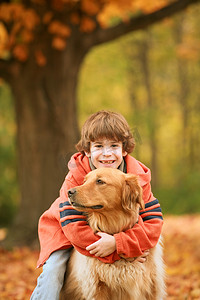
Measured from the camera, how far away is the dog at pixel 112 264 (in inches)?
114

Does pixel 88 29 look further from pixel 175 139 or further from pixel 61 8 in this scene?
pixel 175 139

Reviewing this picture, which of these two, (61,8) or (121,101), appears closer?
(61,8)

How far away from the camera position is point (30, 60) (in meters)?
7.29

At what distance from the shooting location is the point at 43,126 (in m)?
7.42

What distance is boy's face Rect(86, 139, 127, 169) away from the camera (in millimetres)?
3185

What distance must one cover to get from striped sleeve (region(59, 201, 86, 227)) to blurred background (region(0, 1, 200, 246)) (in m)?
8.22

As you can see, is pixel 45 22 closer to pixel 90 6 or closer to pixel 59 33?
pixel 59 33

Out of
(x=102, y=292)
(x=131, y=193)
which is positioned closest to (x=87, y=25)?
(x=131, y=193)

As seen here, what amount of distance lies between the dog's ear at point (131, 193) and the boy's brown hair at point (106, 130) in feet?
1.46

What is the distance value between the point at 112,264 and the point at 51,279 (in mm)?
498

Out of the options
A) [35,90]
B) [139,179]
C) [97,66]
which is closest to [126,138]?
[139,179]

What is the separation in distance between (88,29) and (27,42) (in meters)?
1.15

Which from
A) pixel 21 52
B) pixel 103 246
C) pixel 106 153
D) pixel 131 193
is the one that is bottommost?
pixel 103 246

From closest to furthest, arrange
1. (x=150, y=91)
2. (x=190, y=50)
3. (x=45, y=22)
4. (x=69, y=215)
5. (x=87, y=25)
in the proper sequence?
1. (x=69, y=215)
2. (x=45, y=22)
3. (x=87, y=25)
4. (x=190, y=50)
5. (x=150, y=91)
